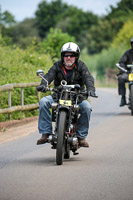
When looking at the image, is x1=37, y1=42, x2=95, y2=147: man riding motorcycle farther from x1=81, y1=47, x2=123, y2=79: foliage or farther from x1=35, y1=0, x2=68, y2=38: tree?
x1=35, y1=0, x2=68, y2=38: tree

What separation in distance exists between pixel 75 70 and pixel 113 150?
172 centimetres

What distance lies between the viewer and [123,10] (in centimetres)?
9950

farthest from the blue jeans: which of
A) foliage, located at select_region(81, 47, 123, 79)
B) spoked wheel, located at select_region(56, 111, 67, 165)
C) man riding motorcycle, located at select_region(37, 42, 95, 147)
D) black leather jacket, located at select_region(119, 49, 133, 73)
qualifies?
foliage, located at select_region(81, 47, 123, 79)

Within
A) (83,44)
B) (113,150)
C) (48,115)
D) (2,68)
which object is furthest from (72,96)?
(83,44)

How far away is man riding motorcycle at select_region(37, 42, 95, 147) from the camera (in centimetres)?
928

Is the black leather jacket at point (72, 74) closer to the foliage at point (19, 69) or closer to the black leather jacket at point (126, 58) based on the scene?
the foliage at point (19, 69)

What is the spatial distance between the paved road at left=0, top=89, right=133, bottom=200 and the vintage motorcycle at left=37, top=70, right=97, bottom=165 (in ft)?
0.83

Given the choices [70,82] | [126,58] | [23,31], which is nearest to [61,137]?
[70,82]

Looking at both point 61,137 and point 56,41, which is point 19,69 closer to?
point 56,41

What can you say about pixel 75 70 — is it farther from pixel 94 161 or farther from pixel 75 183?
pixel 75 183

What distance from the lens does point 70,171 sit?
27.1 ft

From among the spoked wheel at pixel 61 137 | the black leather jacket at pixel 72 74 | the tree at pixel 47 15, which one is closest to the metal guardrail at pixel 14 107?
the black leather jacket at pixel 72 74

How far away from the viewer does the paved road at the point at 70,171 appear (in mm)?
6785

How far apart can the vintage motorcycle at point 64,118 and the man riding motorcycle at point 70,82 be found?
0.49 feet
